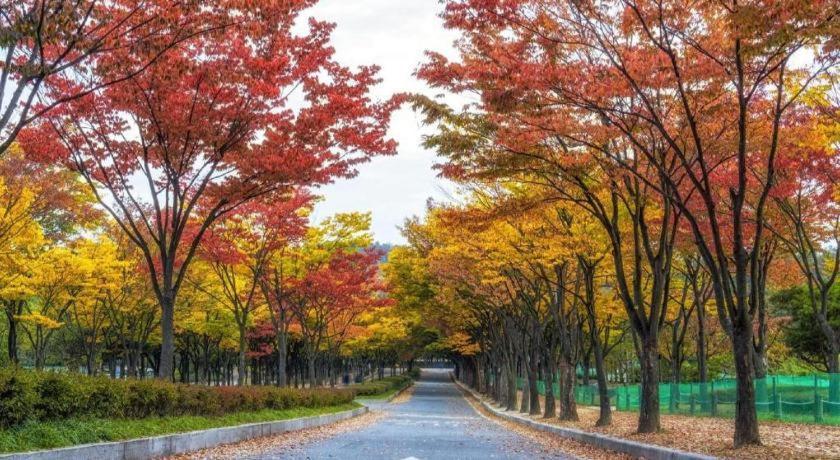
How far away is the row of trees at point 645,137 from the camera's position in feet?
36.0

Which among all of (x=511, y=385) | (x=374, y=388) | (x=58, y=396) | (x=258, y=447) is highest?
(x=58, y=396)

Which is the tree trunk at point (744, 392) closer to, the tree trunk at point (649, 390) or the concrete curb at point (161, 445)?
the tree trunk at point (649, 390)

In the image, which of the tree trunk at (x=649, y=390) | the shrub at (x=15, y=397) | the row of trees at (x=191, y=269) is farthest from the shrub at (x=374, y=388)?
the shrub at (x=15, y=397)

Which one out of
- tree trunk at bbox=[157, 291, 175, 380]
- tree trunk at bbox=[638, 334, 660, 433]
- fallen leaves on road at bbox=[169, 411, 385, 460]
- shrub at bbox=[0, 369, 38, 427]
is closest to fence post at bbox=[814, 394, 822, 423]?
tree trunk at bbox=[638, 334, 660, 433]

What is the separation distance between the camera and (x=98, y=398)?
9.89 m

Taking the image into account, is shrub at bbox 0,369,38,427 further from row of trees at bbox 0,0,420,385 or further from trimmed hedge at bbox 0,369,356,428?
row of trees at bbox 0,0,420,385

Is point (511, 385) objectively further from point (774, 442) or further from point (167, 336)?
point (167, 336)

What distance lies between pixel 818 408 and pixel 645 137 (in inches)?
389

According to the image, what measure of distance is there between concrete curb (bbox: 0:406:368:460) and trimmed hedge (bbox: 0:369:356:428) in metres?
0.73

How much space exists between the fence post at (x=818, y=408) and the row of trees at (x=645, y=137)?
291cm

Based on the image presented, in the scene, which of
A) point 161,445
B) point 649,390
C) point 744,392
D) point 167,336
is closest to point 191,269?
point 167,336

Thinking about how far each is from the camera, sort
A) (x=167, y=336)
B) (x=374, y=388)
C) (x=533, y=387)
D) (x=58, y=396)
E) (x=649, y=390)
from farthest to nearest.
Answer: (x=374, y=388) → (x=533, y=387) → (x=649, y=390) → (x=167, y=336) → (x=58, y=396)

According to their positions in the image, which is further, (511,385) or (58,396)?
(511,385)

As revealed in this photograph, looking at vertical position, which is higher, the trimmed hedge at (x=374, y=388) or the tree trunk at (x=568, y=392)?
the tree trunk at (x=568, y=392)
